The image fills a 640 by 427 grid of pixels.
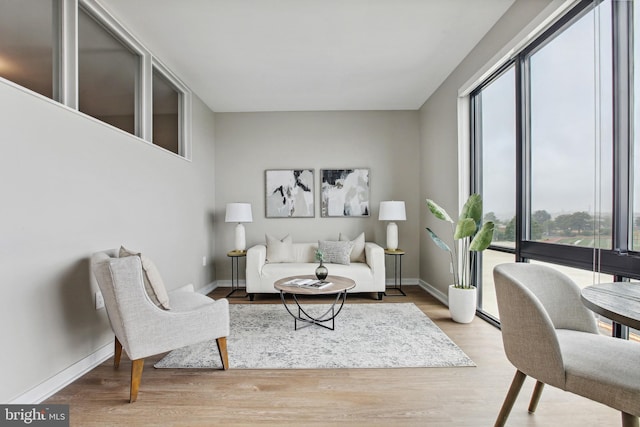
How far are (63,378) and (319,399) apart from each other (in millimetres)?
1650

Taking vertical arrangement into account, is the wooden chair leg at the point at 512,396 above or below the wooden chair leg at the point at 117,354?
above

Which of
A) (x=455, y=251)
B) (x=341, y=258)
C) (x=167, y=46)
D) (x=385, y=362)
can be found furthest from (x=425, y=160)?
(x=167, y=46)

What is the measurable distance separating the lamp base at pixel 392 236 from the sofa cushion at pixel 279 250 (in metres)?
1.41

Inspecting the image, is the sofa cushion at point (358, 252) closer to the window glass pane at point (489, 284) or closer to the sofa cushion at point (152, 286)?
the window glass pane at point (489, 284)

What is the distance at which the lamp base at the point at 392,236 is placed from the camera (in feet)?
14.5

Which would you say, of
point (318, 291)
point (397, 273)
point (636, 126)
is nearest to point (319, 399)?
point (318, 291)

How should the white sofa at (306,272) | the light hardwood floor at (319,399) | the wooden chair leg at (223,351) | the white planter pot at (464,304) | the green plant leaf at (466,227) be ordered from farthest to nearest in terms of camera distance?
the white sofa at (306,272) < the white planter pot at (464,304) < the green plant leaf at (466,227) < the wooden chair leg at (223,351) < the light hardwood floor at (319,399)

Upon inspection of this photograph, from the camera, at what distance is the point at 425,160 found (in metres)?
4.60

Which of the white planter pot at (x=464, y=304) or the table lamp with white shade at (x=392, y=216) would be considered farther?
the table lamp with white shade at (x=392, y=216)

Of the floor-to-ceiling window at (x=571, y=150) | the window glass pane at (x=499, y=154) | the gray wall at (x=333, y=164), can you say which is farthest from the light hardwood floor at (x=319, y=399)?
the gray wall at (x=333, y=164)

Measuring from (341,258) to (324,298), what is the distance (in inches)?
22.6

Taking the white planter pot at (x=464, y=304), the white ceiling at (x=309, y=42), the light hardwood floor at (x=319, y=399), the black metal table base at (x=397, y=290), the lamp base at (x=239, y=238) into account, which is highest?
the white ceiling at (x=309, y=42)

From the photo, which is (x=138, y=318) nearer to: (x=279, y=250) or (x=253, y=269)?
(x=253, y=269)

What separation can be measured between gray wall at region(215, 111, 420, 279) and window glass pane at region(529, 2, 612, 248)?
2.36m
